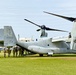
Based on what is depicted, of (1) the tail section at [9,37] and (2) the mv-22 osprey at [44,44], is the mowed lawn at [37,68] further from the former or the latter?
(2) the mv-22 osprey at [44,44]

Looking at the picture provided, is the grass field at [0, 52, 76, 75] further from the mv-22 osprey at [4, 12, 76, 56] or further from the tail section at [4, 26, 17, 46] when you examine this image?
the mv-22 osprey at [4, 12, 76, 56]

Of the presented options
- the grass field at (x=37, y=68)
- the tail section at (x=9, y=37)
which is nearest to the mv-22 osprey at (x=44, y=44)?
the tail section at (x=9, y=37)

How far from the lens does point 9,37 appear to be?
47.7 metres

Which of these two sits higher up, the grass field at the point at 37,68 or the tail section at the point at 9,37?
the tail section at the point at 9,37

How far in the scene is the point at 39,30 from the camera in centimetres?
5650

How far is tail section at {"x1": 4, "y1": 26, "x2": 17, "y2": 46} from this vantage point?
47312mm

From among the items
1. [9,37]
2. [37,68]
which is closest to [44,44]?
[9,37]

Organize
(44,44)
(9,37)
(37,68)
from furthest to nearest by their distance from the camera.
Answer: (44,44) < (9,37) < (37,68)

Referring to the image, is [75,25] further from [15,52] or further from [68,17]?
[15,52]

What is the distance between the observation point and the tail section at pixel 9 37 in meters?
47.3

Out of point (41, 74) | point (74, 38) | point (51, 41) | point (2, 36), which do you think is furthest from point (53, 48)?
point (41, 74)

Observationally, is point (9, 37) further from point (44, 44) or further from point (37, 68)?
point (37, 68)

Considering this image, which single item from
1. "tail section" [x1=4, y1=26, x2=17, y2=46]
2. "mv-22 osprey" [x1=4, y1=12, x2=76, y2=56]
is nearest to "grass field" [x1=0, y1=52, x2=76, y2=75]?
"tail section" [x1=4, y1=26, x2=17, y2=46]

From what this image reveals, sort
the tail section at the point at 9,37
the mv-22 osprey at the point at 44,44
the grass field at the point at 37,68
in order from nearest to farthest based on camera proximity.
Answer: the grass field at the point at 37,68 < the tail section at the point at 9,37 < the mv-22 osprey at the point at 44,44
